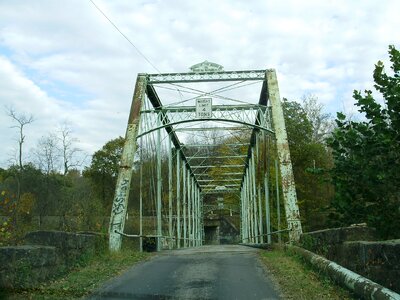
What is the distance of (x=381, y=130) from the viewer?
9.26 metres

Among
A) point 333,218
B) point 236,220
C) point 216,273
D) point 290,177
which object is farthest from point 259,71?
point 236,220

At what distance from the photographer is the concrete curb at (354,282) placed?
16.3ft

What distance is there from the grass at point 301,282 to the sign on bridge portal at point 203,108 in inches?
335

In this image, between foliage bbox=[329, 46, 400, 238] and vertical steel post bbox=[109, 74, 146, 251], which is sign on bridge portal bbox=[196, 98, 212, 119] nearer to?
vertical steel post bbox=[109, 74, 146, 251]

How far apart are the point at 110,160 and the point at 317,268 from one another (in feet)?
151

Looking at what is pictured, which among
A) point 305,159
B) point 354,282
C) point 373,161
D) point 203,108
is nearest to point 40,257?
point 354,282

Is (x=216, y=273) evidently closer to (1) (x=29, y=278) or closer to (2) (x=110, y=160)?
(1) (x=29, y=278)

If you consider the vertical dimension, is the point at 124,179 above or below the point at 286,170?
below

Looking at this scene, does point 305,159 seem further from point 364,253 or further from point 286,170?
point 364,253

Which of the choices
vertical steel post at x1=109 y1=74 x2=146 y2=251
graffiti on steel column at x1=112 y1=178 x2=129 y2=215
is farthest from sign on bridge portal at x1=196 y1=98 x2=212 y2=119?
graffiti on steel column at x1=112 y1=178 x2=129 y2=215

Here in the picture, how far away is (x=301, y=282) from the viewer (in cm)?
766

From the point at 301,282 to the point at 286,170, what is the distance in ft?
25.9

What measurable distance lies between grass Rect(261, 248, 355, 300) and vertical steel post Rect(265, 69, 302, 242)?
12.4 ft

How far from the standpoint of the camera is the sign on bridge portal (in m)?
18.2
